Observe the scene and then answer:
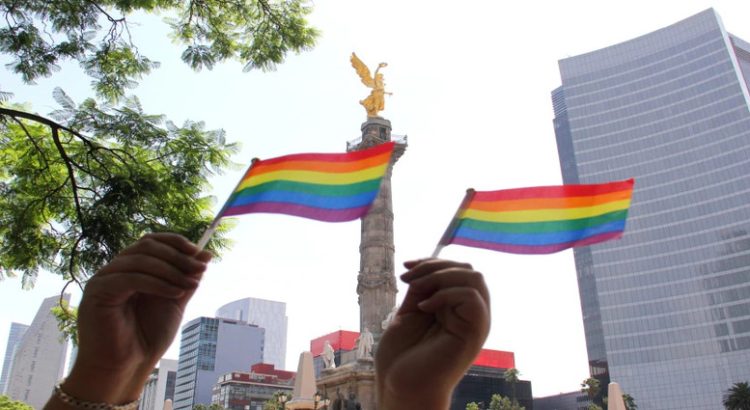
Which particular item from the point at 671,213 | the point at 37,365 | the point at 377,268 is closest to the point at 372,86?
the point at 377,268

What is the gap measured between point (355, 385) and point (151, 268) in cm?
2212

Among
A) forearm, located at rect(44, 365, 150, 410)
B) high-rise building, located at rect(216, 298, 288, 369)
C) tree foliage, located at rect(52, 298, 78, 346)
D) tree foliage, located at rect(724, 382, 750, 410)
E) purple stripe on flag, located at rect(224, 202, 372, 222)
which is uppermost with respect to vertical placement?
high-rise building, located at rect(216, 298, 288, 369)

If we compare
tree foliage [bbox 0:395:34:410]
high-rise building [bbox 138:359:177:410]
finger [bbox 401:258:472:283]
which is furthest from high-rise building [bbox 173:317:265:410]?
finger [bbox 401:258:472:283]

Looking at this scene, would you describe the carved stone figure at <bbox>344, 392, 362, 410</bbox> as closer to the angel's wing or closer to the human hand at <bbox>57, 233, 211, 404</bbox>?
the angel's wing

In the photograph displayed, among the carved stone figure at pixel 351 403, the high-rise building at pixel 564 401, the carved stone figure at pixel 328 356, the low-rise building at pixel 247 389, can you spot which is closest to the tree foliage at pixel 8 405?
the carved stone figure at pixel 328 356

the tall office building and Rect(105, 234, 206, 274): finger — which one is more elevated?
the tall office building

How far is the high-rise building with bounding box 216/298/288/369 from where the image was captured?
17538 cm

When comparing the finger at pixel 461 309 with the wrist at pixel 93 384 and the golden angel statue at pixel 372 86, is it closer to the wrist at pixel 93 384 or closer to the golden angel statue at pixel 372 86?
the wrist at pixel 93 384

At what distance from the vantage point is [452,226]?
10.4 feet

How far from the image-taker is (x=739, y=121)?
77000 millimetres

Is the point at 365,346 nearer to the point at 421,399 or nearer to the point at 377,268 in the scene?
the point at 377,268

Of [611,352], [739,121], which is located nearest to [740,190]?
[739,121]

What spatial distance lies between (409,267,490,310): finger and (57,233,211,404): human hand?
0.88m

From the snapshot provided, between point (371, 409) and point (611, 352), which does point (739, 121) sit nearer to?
point (611, 352)
